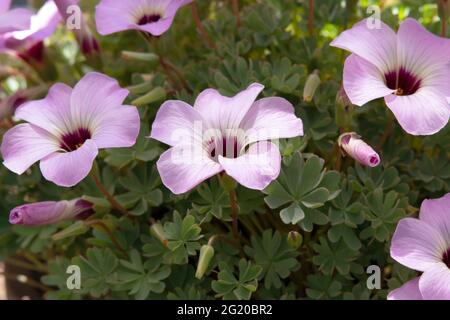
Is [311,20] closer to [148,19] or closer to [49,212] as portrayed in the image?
[148,19]

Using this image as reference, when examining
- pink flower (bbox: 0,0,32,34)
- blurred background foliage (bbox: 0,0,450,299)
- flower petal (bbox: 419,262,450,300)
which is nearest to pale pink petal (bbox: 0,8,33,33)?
pink flower (bbox: 0,0,32,34)

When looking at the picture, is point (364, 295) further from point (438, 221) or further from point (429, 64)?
point (429, 64)

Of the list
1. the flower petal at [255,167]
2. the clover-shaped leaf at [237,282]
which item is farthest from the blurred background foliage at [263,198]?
the flower petal at [255,167]

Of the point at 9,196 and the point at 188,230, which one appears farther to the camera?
the point at 9,196
